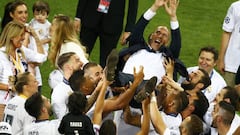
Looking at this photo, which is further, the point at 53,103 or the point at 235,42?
the point at 235,42

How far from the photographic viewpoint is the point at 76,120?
24.6 ft

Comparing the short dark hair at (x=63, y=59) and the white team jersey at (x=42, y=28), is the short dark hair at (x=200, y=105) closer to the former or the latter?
the short dark hair at (x=63, y=59)

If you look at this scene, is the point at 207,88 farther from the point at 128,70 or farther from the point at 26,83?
the point at 26,83

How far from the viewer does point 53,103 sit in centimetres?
852

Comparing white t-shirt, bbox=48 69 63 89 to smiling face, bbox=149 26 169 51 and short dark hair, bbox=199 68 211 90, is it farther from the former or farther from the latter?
short dark hair, bbox=199 68 211 90

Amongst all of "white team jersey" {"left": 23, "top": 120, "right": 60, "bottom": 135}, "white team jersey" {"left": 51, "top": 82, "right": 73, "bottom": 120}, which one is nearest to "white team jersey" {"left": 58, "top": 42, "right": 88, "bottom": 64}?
"white team jersey" {"left": 51, "top": 82, "right": 73, "bottom": 120}

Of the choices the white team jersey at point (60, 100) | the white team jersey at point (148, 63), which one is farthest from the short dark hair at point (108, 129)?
the white team jersey at point (148, 63)

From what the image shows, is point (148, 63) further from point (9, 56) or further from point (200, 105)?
point (9, 56)

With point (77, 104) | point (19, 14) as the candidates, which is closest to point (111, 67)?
point (77, 104)

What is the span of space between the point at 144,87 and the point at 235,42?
2911 millimetres

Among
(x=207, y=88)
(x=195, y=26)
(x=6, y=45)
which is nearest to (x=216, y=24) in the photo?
(x=195, y=26)

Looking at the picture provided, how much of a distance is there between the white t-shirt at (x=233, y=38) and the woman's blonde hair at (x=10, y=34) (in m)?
2.79

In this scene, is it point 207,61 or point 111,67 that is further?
point 207,61

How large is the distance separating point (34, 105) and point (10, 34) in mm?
1748
